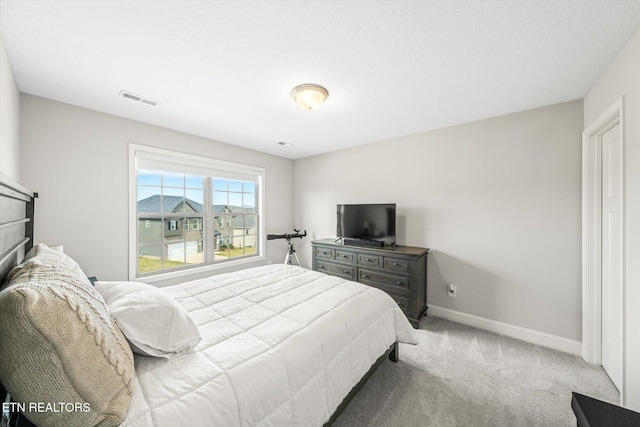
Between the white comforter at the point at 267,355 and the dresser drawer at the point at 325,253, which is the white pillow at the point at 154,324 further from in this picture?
the dresser drawer at the point at 325,253

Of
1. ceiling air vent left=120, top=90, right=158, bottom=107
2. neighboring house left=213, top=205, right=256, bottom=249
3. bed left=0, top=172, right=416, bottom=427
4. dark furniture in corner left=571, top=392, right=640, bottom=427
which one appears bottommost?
dark furniture in corner left=571, top=392, right=640, bottom=427

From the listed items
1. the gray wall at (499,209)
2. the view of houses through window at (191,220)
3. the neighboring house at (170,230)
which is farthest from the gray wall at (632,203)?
the neighboring house at (170,230)

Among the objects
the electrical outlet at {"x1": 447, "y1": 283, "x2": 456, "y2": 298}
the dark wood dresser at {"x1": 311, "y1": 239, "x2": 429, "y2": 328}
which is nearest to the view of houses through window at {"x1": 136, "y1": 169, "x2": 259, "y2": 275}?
the dark wood dresser at {"x1": 311, "y1": 239, "x2": 429, "y2": 328}

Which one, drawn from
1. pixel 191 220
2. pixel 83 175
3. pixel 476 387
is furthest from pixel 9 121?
pixel 476 387

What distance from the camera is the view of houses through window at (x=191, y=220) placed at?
10.6 ft

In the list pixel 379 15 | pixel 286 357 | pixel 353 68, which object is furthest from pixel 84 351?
pixel 353 68

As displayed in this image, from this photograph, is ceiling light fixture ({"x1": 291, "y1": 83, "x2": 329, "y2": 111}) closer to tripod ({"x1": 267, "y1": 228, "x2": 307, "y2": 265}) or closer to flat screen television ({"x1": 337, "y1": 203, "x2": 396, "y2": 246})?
flat screen television ({"x1": 337, "y1": 203, "x2": 396, "y2": 246})

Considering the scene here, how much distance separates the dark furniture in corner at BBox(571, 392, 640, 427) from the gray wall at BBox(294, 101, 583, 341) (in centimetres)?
171

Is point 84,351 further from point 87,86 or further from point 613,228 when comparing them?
point 613,228

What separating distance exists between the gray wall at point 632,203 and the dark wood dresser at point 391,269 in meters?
1.58

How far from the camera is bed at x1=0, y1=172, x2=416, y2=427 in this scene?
2.26 ft

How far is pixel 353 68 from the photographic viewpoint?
1.88 meters

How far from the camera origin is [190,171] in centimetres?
348

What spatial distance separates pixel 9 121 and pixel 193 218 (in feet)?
6.63
